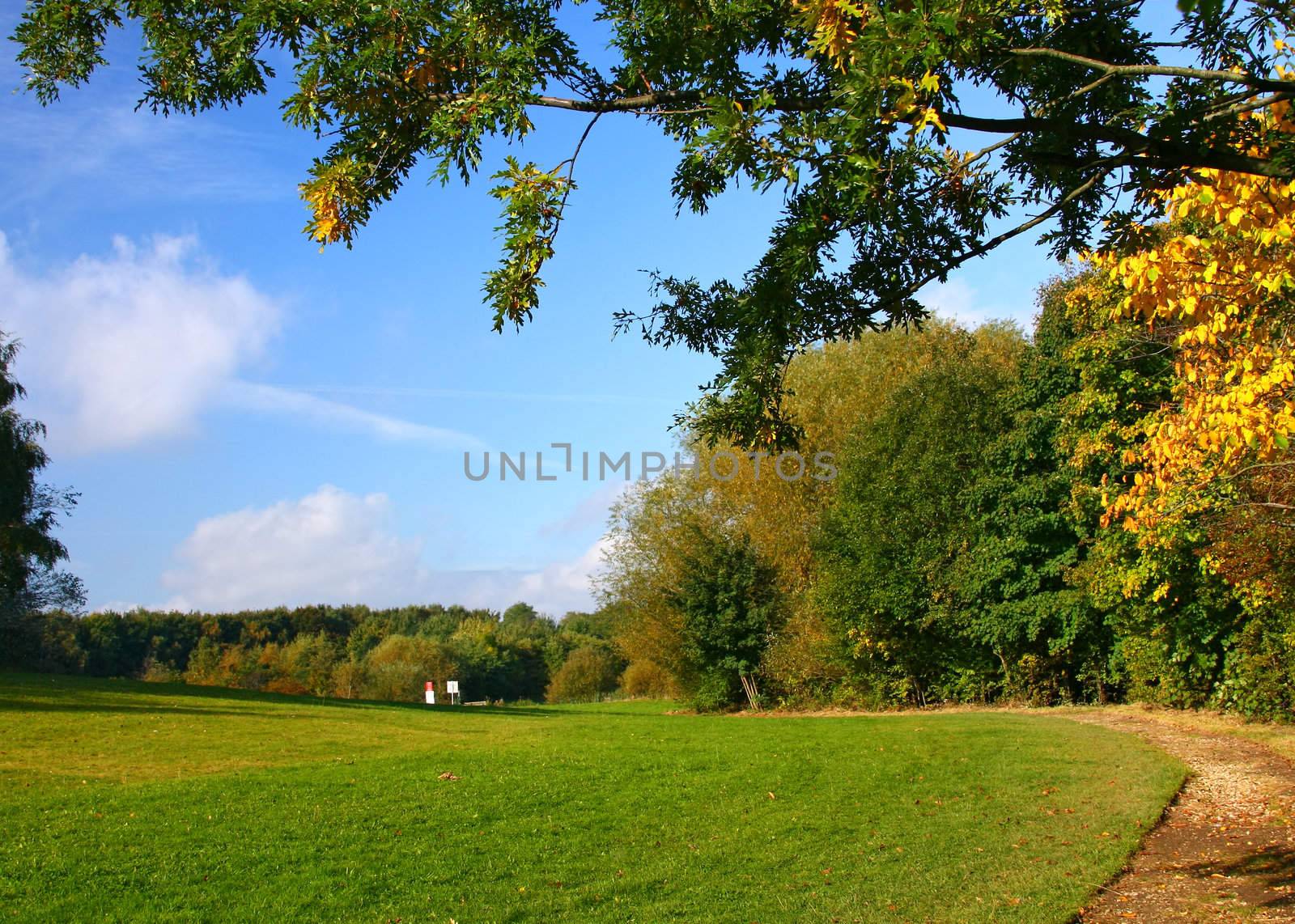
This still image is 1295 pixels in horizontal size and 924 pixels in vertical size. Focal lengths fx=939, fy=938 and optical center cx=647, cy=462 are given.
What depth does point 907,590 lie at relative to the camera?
26.7 metres

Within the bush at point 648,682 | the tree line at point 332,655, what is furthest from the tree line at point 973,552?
the tree line at point 332,655

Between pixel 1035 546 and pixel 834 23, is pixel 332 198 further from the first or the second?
pixel 1035 546

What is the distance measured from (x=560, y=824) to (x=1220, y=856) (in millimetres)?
6423

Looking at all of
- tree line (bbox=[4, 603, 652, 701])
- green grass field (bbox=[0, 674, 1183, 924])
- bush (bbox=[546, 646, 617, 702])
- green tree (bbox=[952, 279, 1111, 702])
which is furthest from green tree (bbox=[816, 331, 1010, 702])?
bush (bbox=[546, 646, 617, 702])

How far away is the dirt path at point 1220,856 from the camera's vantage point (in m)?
7.14

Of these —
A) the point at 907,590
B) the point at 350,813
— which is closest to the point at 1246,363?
the point at 350,813

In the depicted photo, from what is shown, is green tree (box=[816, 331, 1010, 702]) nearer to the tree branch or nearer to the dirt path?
the dirt path

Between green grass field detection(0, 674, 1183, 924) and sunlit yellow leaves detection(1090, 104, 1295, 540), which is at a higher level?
sunlit yellow leaves detection(1090, 104, 1295, 540)

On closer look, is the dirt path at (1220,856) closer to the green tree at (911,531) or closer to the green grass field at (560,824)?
the green grass field at (560,824)

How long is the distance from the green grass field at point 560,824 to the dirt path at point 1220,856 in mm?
274

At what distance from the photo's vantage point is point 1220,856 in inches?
345

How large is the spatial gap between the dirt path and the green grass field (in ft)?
0.90

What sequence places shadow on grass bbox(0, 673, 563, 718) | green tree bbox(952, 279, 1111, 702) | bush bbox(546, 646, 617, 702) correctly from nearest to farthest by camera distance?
1. shadow on grass bbox(0, 673, 563, 718)
2. green tree bbox(952, 279, 1111, 702)
3. bush bbox(546, 646, 617, 702)

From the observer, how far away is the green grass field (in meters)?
7.33
